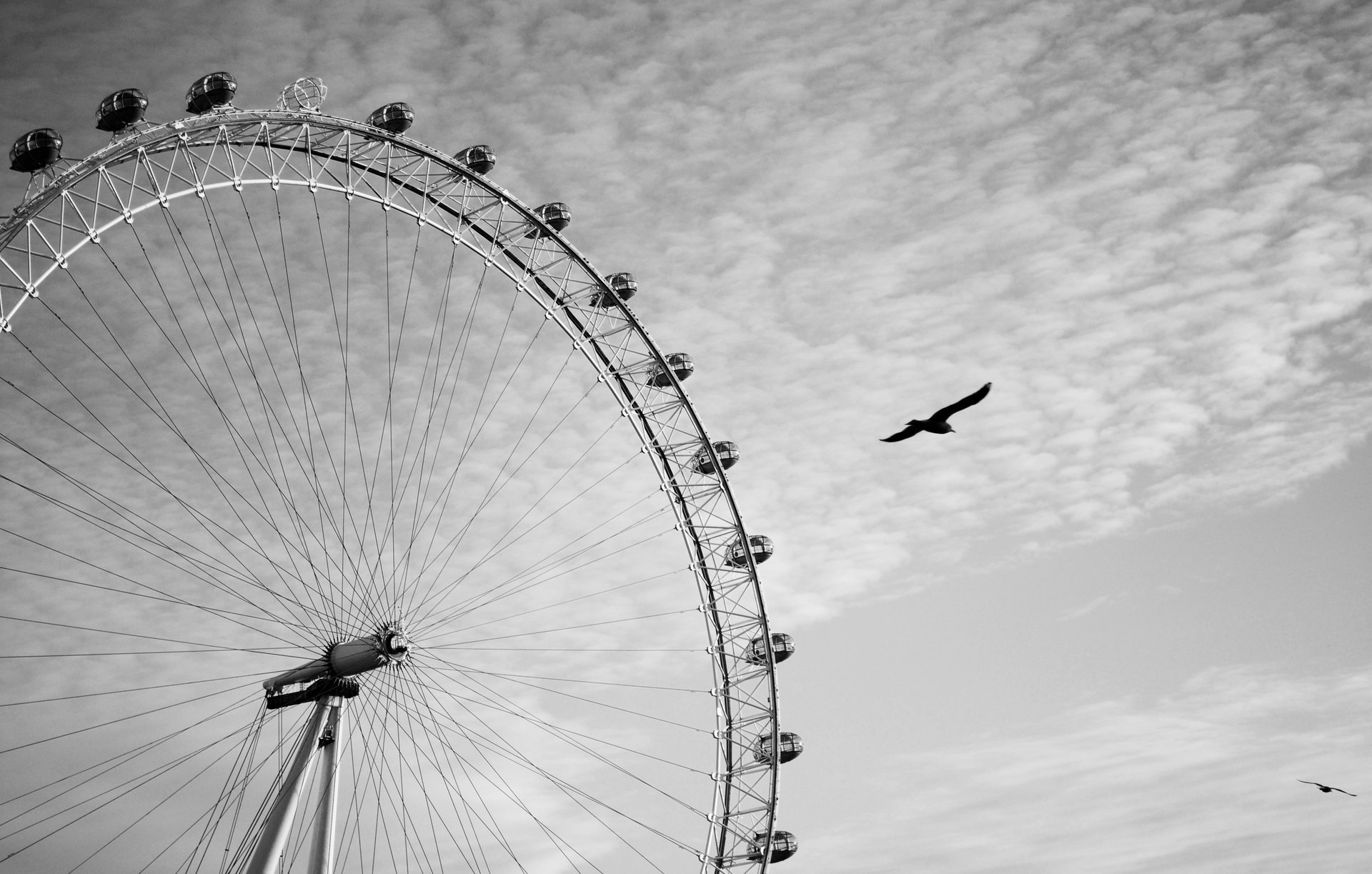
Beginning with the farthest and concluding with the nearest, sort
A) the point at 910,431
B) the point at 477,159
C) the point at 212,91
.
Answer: the point at 477,159 → the point at 212,91 → the point at 910,431

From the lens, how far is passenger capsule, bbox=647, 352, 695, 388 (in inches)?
1216

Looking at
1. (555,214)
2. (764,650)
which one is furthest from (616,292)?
(764,650)

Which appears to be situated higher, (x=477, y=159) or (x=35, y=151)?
(x=477, y=159)

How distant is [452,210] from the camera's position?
1097 inches

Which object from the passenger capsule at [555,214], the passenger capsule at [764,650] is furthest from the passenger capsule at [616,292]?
the passenger capsule at [764,650]

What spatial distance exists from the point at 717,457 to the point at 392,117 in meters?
11.5

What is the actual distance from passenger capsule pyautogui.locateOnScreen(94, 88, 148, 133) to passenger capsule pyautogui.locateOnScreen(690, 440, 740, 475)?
1521 cm

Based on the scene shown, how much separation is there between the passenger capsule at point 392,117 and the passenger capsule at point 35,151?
692 cm

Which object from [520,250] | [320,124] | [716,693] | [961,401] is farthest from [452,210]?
[961,401]

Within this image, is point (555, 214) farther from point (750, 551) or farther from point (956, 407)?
point (956, 407)

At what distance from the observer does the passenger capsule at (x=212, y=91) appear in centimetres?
2353

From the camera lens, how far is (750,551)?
3142 cm

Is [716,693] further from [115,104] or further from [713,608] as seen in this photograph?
[115,104]

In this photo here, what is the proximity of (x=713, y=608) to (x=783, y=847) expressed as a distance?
6245 mm
